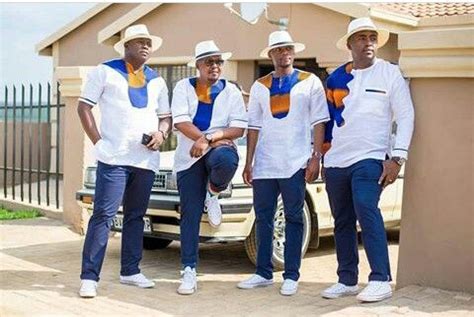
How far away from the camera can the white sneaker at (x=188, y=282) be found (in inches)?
233

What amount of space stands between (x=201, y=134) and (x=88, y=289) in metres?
1.50

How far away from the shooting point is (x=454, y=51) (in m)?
5.37

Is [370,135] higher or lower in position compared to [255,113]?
lower

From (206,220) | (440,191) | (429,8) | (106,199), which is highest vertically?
(429,8)

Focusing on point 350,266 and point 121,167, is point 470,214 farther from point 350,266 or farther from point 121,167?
point 121,167

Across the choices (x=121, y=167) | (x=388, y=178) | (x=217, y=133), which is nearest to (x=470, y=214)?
(x=388, y=178)

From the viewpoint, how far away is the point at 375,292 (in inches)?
209

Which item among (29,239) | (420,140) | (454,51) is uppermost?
(454,51)

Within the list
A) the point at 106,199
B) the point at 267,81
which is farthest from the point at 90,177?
the point at 267,81

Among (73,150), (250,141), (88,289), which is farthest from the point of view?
(73,150)

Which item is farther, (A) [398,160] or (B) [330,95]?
(B) [330,95]

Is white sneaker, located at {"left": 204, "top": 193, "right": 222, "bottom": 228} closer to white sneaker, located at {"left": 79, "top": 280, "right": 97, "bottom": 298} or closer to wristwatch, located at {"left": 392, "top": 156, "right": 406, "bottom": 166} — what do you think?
white sneaker, located at {"left": 79, "top": 280, "right": 97, "bottom": 298}

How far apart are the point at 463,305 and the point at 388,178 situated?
1031 mm

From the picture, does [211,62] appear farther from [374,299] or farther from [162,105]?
[374,299]
